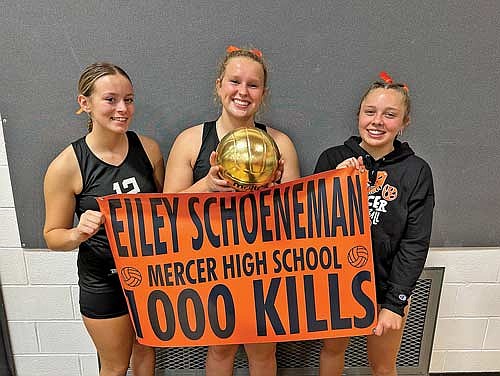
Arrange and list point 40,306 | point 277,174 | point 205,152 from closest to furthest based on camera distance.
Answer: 1. point 277,174
2. point 205,152
3. point 40,306

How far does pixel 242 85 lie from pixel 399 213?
1.87 ft

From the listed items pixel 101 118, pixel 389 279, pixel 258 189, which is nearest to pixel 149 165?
pixel 101 118

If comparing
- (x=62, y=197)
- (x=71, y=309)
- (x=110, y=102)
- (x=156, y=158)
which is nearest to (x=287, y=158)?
(x=156, y=158)

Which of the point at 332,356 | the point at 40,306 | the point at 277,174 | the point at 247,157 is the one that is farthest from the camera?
the point at 40,306

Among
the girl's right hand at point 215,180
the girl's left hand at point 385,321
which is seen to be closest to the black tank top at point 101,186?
the girl's right hand at point 215,180

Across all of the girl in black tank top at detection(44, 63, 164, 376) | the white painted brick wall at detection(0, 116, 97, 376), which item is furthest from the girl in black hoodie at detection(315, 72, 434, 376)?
the white painted brick wall at detection(0, 116, 97, 376)

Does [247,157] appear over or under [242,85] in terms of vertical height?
under

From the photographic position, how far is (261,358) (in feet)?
5.99

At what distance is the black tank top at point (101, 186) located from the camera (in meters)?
1.53

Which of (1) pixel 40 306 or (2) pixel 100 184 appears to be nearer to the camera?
(2) pixel 100 184

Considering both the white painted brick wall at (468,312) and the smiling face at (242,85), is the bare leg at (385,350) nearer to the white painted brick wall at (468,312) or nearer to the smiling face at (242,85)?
the white painted brick wall at (468,312)

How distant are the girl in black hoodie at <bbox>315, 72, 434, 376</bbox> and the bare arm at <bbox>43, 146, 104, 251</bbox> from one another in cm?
72

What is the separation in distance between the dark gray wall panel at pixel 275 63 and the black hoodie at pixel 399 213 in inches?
10.3

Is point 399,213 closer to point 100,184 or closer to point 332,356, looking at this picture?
point 332,356
